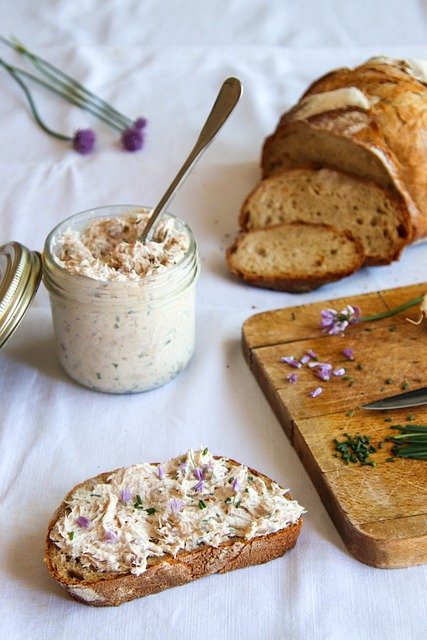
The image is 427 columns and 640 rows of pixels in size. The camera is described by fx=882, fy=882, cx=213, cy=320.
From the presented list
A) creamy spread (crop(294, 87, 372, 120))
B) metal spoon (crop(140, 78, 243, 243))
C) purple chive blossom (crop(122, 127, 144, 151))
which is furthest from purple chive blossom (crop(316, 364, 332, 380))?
purple chive blossom (crop(122, 127, 144, 151))

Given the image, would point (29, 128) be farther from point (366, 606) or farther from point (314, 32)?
point (366, 606)

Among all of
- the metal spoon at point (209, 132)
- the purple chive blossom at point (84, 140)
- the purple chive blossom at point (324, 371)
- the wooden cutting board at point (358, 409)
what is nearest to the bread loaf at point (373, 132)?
the wooden cutting board at point (358, 409)

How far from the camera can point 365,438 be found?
215 centimetres

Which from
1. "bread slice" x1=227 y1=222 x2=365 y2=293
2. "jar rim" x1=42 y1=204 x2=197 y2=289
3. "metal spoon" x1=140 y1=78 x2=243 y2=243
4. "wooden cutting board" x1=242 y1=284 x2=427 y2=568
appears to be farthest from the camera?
"bread slice" x1=227 y1=222 x2=365 y2=293

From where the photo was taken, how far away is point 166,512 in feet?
6.24

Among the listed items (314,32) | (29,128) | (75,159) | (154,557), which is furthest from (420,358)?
(314,32)

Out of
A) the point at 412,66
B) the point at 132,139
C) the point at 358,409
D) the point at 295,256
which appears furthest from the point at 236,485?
the point at 132,139

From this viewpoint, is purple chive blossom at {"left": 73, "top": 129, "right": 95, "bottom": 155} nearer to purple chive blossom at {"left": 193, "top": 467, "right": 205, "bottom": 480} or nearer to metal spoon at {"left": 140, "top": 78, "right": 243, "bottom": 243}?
metal spoon at {"left": 140, "top": 78, "right": 243, "bottom": 243}

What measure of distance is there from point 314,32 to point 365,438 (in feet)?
9.24

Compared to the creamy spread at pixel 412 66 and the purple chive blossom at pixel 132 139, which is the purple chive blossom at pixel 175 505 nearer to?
the creamy spread at pixel 412 66

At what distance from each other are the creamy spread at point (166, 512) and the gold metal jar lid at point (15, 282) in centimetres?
50

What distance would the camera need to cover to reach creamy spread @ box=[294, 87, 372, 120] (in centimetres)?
288

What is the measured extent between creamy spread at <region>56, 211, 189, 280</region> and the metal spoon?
0.05m

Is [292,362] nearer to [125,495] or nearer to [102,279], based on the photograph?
[102,279]
